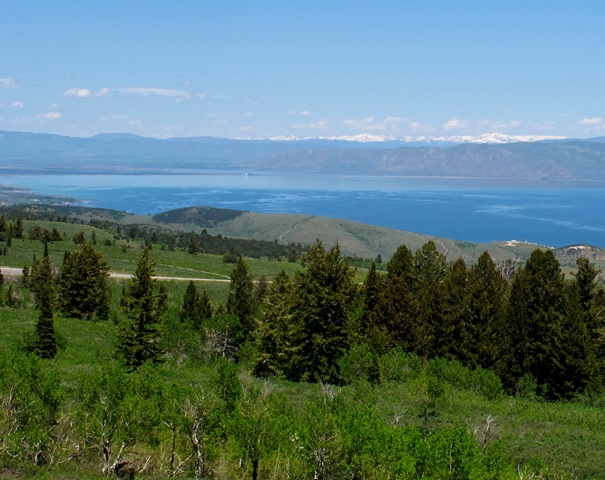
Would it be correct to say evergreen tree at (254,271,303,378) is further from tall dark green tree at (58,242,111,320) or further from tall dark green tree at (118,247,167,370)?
tall dark green tree at (58,242,111,320)

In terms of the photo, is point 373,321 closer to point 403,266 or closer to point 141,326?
point 403,266

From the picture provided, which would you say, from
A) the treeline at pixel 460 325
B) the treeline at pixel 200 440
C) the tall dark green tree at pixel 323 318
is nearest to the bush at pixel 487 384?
the treeline at pixel 460 325

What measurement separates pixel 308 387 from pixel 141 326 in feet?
37.9

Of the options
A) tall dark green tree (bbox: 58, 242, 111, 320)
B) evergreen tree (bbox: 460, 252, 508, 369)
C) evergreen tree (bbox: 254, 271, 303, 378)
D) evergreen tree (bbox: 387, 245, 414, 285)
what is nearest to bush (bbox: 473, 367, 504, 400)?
evergreen tree (bbox: 460, 252, 508, 369)

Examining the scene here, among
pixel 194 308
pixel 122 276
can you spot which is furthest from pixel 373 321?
pixel 122 276

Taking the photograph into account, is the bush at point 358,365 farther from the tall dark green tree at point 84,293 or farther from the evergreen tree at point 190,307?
the tall dark green tree at point 84,293

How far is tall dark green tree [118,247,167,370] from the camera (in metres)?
38.9

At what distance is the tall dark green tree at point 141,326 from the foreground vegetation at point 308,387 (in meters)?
0.15

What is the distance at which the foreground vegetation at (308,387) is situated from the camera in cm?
2005

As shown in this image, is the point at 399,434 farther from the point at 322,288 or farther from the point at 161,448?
the point at 322,288

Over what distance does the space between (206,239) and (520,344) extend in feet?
410

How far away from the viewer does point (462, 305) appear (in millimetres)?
45438

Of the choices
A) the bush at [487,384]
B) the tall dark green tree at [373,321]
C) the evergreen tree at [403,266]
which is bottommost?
the bush at [487,384]

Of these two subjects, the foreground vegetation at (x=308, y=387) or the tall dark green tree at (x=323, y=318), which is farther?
the tall dark green tree at (x=323, y=318)
